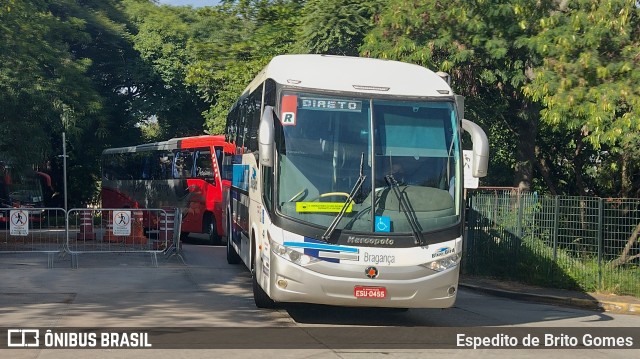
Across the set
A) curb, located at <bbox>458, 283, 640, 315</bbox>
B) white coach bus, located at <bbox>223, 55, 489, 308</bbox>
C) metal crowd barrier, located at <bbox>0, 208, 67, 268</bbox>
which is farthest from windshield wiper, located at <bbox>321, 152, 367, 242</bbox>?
metal crowd barrier, located at <bbox>0, 208, 67, 268</bbox>

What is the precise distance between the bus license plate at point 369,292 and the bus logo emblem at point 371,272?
0.17m

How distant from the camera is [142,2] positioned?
2477 inches

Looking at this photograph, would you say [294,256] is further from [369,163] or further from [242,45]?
[242,45]

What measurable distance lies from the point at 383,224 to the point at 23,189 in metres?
33.5

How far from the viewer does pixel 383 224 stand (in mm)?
11664

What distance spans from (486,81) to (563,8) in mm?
2803

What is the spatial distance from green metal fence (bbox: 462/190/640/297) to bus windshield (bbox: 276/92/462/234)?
636 cm

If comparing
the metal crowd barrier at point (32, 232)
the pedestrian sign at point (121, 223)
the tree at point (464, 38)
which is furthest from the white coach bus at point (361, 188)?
the metal crowd barrier at point (32, 232)

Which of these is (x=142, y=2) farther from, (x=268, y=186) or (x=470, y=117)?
(x=268, y=186)

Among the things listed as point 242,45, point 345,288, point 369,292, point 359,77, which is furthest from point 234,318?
point 242,45

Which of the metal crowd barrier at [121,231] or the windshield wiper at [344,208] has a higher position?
the windshield wiper at [344,208]

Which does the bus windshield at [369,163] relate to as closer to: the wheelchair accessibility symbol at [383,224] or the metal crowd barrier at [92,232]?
the wheelchair accessibility symbol at [383,224]

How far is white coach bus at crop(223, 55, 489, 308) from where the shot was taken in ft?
38.0

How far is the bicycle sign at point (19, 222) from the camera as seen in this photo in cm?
2069
